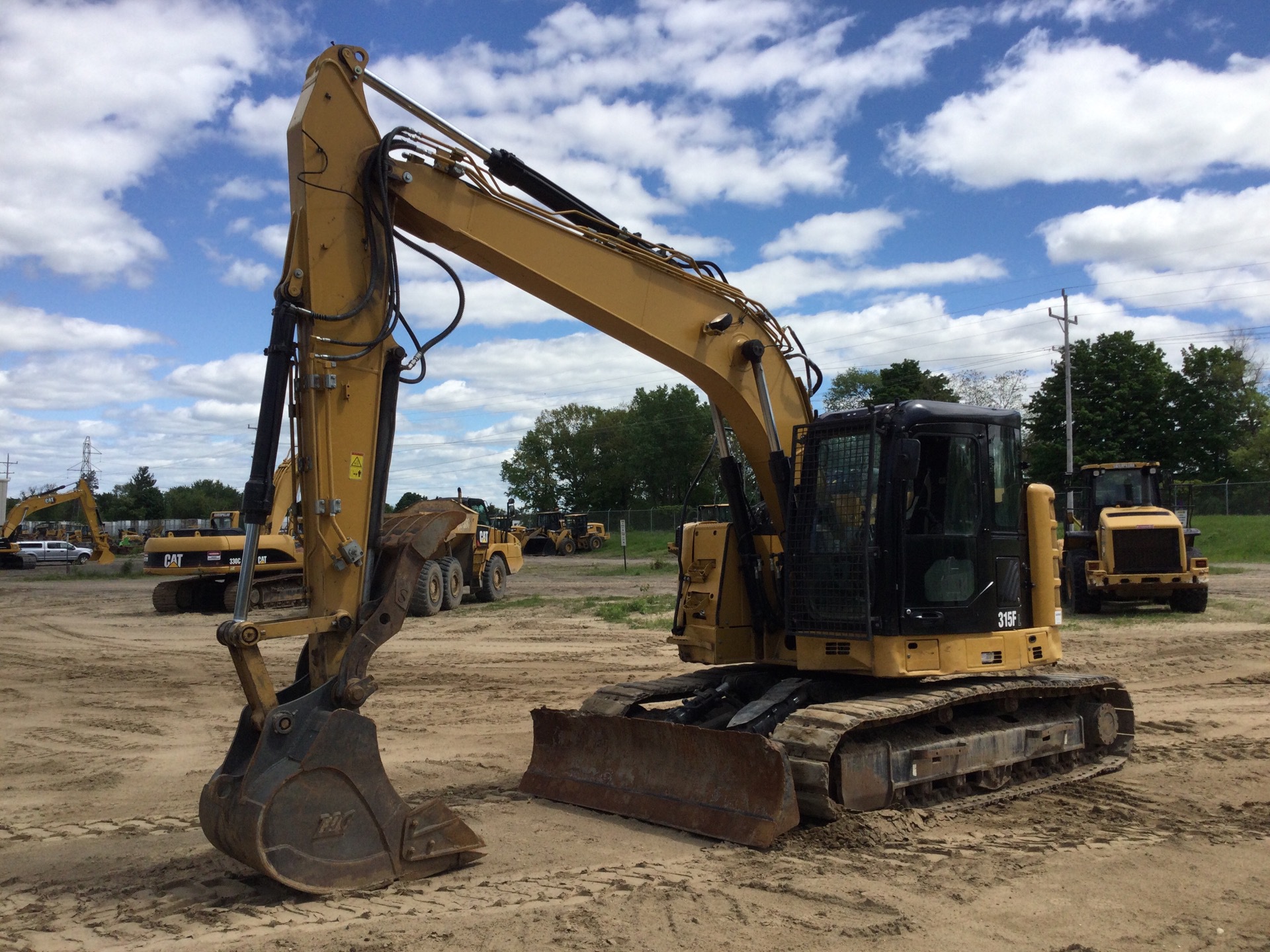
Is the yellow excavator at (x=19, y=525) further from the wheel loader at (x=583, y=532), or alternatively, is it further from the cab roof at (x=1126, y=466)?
the cab roof at (x=1126, y=466)

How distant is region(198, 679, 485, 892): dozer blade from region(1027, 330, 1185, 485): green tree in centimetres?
5096

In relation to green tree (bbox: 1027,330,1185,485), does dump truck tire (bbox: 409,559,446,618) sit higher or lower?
lower

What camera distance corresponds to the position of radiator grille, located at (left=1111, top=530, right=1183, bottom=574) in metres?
17.5

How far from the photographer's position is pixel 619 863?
5.67 m

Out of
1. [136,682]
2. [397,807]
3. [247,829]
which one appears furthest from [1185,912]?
[136,682]

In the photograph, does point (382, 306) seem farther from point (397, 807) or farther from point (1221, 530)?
point (1221, 530)

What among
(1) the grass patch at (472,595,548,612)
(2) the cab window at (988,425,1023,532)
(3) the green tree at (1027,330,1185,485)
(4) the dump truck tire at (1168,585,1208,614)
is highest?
(3) the green tree at (1027,330,1185,485)

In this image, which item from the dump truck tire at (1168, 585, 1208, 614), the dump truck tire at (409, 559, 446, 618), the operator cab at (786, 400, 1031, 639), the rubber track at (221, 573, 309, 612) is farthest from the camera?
the dump truck tire at (409, 559, 446, 618)

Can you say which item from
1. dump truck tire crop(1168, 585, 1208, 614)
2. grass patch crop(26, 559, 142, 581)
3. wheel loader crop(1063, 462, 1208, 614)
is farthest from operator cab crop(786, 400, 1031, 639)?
grass patch crop(26, 559, 142, 581)

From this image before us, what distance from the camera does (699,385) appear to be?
23.1 ft

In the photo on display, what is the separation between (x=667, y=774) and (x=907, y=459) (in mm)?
2477

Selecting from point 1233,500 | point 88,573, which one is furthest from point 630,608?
point 1233,500

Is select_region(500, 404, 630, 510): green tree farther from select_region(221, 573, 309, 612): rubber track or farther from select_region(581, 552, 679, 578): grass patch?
select_region(221, 573, 309, 612): rubber track

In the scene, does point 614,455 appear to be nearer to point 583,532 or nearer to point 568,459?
point 568,459
